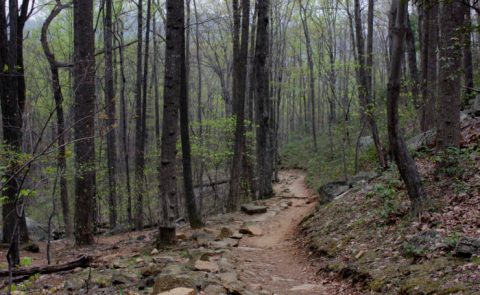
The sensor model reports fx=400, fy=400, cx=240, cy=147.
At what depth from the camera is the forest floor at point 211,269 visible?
513cm

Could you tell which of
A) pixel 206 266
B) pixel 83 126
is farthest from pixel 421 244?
pixel 83 126

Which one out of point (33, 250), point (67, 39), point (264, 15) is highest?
point (67, 39)

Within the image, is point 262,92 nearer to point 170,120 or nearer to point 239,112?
point 239,112

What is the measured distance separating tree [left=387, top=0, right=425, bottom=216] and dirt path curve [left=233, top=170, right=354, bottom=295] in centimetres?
192

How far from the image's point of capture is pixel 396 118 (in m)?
6.38

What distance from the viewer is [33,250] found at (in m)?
10.5

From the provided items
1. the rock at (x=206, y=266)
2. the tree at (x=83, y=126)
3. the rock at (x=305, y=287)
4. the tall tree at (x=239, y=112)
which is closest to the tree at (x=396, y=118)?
the rock at (x=305, y=287)

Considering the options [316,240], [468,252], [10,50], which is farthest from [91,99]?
[468,252]

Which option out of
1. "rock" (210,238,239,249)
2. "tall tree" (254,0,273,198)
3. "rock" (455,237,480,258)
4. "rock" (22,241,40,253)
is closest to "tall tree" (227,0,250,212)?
"tall tree" (254,0,273,198)

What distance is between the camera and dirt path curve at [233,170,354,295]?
5.64 meters

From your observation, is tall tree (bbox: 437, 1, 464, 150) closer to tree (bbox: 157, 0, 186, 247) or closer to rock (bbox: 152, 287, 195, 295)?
tree (bbox: 157, 0, 186, 247)

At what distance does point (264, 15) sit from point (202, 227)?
710 cm

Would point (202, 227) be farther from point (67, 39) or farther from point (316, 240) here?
point (67, 39)

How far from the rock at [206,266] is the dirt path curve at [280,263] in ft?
1.31
